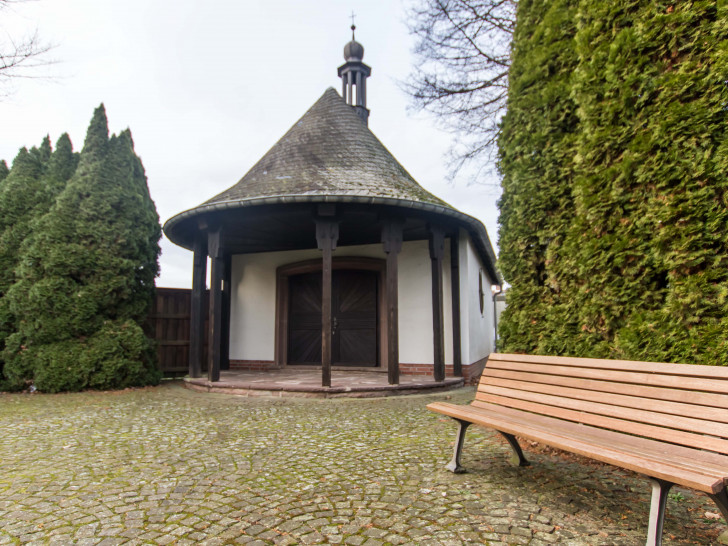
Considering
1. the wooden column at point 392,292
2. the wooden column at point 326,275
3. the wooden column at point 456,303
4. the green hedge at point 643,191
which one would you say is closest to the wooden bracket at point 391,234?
the wooden column at point 392,292

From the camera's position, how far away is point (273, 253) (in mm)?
10602

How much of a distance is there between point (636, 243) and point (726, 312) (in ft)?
2.24

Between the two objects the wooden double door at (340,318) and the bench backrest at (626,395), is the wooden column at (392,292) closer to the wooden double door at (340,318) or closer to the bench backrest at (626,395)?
the wooden double door at (340,318)

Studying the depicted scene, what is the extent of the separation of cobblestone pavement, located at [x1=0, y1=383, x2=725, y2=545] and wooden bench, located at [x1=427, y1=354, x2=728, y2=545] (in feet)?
1.38

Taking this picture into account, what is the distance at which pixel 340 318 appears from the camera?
10109 mm

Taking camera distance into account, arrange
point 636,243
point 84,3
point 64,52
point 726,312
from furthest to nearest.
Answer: point 64,52 → point 84,3 → point 636,243 → point 726,312

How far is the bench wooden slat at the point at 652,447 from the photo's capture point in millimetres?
1873

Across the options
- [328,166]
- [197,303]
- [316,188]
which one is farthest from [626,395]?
[197,303]

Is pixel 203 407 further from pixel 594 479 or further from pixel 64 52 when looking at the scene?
pixel 64 52

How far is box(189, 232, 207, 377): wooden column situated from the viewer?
812 cm

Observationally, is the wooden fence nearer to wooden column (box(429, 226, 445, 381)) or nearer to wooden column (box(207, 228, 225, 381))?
wooden column (box(207, 228, 225, 381))

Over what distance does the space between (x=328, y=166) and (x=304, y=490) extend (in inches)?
245

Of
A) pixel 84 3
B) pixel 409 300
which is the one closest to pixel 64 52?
pixel 84 3

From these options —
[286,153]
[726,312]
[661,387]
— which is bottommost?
[661,387]
